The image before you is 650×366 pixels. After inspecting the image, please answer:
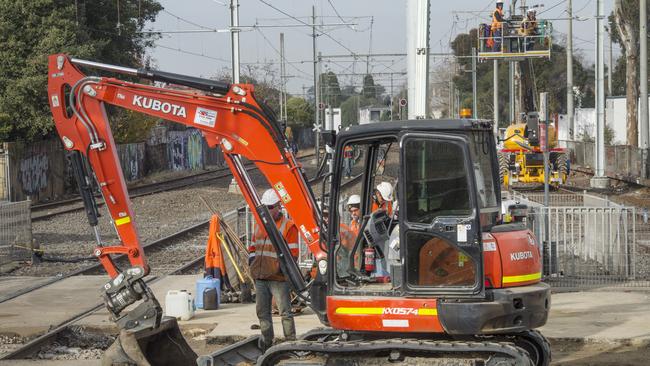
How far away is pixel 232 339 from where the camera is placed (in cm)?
1288

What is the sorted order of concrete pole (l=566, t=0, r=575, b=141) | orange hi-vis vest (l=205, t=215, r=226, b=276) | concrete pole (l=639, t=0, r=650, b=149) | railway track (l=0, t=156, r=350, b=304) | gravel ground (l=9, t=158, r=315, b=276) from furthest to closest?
concrete pole (l=566, t=0, r=575, b=141), concrete pole (l=639, t=0, r=650, b=149), gravel ground (l=9, t=158, r=315, b=276), railway track (l=0, t=156, r=350, b=304), orange hi-vis vest (l=205, t=215, r=226, b=276)

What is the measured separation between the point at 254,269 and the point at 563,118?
7209 centimetres

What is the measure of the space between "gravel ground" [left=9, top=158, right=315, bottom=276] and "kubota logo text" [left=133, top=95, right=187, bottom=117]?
9.76 m

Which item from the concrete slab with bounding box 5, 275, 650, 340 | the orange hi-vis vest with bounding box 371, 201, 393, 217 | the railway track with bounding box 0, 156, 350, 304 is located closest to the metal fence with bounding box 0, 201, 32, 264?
the railway track with bounding box 0, 156, 350, 304

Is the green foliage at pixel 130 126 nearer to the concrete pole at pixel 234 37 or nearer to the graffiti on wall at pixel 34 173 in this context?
the graffiti on wall at pixel 34 173

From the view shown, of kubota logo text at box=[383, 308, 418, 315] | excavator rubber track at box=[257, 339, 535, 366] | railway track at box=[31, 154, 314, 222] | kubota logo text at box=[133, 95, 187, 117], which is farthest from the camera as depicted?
railway track at box=[31, 154, 314, 222]

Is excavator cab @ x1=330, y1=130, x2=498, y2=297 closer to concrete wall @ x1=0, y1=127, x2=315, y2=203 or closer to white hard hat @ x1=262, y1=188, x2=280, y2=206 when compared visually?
white hard hat @ x1=262, y1=188, x2=280, y2=206

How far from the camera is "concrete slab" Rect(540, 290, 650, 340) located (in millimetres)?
12750

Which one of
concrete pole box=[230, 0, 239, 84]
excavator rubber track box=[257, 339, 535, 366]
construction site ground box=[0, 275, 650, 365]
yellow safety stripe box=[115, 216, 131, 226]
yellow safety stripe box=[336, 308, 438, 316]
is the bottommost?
construction site ground box=[0, 275, 650, 365]

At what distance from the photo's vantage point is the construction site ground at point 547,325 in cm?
1216

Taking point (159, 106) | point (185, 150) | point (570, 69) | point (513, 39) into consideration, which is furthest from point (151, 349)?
point (185, 150)

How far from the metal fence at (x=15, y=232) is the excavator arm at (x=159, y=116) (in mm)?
10463

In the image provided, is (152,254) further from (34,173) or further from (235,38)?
(235,38)

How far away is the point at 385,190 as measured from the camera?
11.7 m
